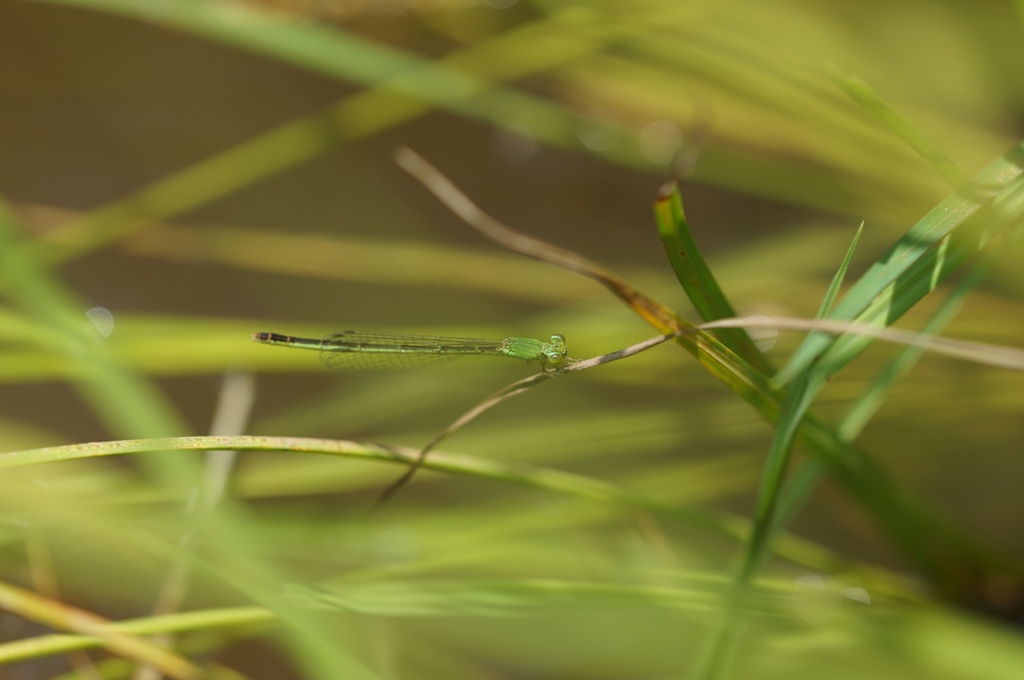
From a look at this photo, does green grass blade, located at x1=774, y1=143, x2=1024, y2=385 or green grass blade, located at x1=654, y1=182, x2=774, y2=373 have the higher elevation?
green grass blade, located at x1=774, y1=143, x2=1024, y2=385

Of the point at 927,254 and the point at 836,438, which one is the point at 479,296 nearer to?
the point at 836,438

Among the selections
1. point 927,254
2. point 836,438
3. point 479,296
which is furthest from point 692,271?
point 479,296

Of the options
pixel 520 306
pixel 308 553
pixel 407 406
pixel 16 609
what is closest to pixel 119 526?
pixel 16 609

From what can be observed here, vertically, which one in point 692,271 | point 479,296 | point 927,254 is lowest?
point 692,271

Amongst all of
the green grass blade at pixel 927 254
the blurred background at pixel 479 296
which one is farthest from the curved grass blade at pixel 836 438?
the blurred background at pixel 479 296

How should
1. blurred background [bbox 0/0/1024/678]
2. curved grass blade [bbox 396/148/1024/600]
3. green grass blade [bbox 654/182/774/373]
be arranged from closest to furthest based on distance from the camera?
1. green grass blade [bbox 654/182/774/373]
2. curved grass blade [bbox 396/148/1024/600]
3. blurred background [bbox 0/0/1024/678]

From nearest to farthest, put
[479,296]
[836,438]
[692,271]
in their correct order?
1. [692,271]
2. [836,438]
3. [479,296]

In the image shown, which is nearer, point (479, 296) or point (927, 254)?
point (927, 254)

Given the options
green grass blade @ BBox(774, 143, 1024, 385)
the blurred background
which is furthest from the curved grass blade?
the blurred background

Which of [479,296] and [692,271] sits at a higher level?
[479,296]

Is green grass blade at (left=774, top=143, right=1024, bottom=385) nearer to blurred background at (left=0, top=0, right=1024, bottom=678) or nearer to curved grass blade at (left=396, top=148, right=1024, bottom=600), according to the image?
curved grass blade at (left=396, top=148, right=1024, bottom=600)
